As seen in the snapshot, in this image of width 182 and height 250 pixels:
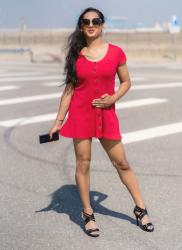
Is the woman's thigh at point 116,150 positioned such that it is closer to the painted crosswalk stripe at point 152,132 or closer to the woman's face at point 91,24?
the woman's face at point 91,24

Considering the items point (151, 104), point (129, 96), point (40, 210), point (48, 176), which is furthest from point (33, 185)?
point (129, 96)

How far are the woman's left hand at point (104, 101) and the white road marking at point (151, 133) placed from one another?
165 inches

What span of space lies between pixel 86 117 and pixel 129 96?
9.82 metres

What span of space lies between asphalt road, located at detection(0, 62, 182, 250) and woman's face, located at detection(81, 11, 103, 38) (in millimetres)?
1733

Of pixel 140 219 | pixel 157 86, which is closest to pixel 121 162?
pixel 140 219

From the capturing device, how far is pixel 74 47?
177 inches

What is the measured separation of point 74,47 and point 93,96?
0.45 m

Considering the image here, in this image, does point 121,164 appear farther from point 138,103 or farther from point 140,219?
point 138,103

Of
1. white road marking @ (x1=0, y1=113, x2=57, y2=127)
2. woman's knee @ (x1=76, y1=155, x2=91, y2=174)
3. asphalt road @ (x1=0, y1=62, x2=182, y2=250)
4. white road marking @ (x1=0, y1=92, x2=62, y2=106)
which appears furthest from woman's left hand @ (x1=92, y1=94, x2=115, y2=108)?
white road marking @ (x1=0, y1=92, x2=62, y2=106)

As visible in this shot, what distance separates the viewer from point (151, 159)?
746 centimetres

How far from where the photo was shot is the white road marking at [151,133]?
8.84m

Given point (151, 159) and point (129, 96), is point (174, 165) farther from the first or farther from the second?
point (129, 96)

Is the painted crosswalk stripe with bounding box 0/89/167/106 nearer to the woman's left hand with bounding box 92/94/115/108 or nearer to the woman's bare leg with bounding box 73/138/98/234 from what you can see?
the woman's bare leg with bounding box 73/138/98/234

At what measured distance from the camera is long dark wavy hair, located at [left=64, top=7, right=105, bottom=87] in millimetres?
4445
